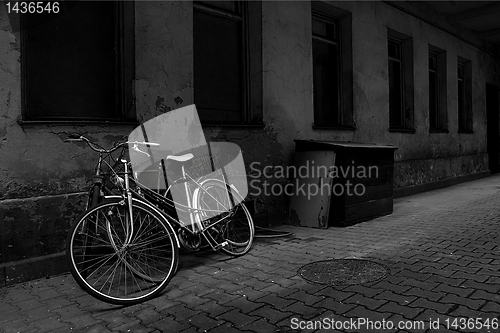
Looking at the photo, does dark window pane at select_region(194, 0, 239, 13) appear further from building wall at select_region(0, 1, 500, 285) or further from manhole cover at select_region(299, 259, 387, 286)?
manhole cover at select_region(299, 259, 387, 286)

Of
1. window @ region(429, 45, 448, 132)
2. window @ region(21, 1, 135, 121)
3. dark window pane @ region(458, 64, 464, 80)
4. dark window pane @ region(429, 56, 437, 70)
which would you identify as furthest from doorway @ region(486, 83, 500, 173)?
window @ region(21, 1, 135, 121)

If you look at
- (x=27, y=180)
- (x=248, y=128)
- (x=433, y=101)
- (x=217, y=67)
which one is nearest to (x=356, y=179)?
(x=248, y=128)

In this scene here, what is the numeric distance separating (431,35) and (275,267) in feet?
31.4

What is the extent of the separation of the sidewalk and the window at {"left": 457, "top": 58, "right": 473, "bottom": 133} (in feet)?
31.4

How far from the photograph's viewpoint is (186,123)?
211 inches

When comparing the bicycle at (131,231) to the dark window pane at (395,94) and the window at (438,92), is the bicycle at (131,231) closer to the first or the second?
the dark window pane at (395,94)

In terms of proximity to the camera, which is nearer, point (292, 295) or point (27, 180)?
point (292, 295)

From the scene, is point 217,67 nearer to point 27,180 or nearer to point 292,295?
point 27,180

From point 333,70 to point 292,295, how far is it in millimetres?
6015

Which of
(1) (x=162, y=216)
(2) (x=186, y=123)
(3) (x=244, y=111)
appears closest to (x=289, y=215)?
(3) (x=244, y=111)

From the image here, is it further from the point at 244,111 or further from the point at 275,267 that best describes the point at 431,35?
the point at 275,267

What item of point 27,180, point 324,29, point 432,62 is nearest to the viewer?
point 27,180

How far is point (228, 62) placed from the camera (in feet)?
20.4

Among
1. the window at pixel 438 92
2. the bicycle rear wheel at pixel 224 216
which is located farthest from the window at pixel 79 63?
the window at pixel 438 92
